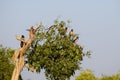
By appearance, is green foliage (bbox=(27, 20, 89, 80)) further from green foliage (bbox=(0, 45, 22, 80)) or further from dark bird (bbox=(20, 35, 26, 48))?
green foliage (bbox=(0, 45, 22, 80))

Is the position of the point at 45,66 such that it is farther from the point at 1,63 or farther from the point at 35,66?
the point at 1,63

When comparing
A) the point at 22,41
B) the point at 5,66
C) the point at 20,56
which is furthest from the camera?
the point at 5,66

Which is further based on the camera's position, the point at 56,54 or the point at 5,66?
the point at 5,66

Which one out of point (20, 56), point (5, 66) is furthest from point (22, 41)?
point (5, 66)

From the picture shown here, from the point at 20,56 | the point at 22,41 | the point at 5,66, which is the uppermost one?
the point at 5,66

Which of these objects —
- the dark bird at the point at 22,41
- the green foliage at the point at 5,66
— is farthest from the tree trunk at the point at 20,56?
the green foliage at the point at 5,66

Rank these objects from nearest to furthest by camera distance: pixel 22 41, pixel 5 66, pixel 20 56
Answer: pixel 22 41
pixel 20 56
pixel 5 66

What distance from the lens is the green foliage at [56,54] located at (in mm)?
42188

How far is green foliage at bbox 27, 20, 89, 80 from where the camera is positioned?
42.2 m

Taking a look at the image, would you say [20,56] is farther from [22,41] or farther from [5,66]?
[5,66]

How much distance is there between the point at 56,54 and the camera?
42.4 meters

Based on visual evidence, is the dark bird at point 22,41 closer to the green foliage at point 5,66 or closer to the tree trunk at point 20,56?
the tree trunk at point 20,56

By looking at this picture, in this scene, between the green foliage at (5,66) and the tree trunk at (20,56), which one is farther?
the green foliage at (5,66)

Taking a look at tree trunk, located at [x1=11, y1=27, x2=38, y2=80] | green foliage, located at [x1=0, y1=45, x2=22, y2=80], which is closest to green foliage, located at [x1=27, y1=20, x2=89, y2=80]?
tree trunk, located at [x1=11, y1=27, x2=38, y2=80]
